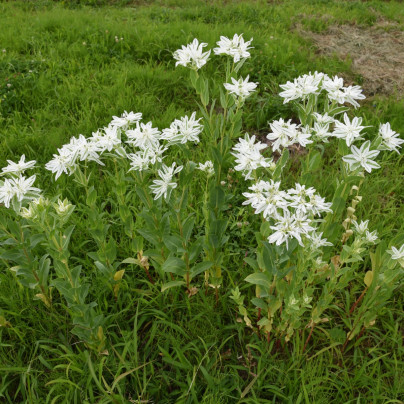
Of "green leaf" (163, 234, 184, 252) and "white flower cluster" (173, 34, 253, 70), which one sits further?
"green leaf" (163, 234, 184, 252)

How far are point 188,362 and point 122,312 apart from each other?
1.61 feet

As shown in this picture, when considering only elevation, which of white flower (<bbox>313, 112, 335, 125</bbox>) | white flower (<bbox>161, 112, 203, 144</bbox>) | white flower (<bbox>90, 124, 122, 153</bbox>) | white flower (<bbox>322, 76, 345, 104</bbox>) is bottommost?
white flower (<bbox>90, 124, 122, 153</bbox>)

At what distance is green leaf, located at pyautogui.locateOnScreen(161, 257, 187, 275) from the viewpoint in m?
1.89

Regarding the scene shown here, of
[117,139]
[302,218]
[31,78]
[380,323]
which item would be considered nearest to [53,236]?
[117,139]

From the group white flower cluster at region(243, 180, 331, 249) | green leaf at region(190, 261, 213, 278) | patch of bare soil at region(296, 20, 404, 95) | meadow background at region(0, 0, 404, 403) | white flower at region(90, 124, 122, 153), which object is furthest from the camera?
patch of bare soil at region(296, 20, 404, 95)

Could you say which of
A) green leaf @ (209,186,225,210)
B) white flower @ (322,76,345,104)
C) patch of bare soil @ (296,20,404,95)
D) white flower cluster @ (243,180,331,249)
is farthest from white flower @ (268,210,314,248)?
patch of bare soil @ (296,20,404,95)

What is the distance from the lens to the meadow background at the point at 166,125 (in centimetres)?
182

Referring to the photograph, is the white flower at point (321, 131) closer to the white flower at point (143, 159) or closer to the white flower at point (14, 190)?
the white flower at point (143, 159)

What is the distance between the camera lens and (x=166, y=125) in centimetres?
338

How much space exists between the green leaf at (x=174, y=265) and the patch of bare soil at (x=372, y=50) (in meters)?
3.06

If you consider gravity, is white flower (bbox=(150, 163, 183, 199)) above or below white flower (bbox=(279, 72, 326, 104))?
below

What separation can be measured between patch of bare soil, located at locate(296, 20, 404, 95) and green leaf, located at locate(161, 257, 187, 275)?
10.1 ft

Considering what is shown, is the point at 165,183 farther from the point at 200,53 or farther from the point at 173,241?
the point at 200,53

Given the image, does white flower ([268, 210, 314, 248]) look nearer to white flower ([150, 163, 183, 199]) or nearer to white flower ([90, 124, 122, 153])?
white flower ([150, 163, 183, 199])
